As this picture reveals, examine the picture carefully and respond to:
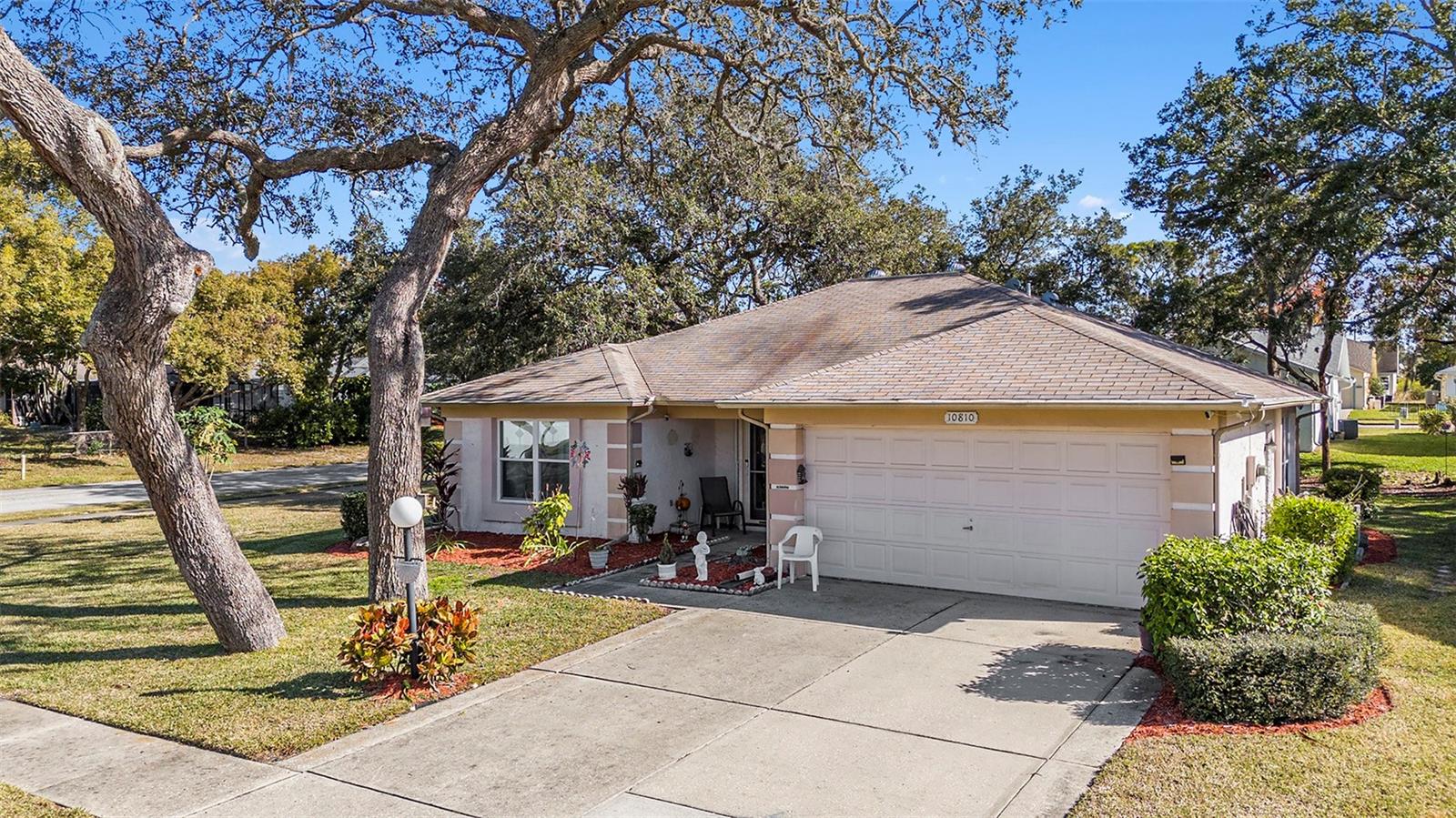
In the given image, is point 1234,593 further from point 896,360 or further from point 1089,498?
point 896,360

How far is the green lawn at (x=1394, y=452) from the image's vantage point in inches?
1081

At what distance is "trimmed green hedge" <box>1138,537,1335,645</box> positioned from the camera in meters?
7.02

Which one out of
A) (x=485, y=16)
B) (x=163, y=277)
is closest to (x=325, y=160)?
(x=485, y=16)

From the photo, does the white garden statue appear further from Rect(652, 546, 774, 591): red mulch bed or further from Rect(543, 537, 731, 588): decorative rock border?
Rect(543, 537, 731, 588): decorative rock border

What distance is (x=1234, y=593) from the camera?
23.2 feet

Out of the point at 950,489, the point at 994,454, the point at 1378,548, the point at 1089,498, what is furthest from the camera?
the point at 1378,548

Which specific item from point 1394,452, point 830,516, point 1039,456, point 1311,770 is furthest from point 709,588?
point 1394,452

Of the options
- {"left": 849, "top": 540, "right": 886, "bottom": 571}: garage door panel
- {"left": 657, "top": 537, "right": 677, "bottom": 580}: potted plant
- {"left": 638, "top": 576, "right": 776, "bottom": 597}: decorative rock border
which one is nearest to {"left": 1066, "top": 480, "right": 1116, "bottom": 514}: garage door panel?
{"left": 849, "top": 540, "right": 886, "bottom": 571}: garage door panel

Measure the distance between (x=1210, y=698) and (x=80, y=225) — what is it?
127 ft

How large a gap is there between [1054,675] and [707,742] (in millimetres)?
3372

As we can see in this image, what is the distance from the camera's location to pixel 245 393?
46.4 metres

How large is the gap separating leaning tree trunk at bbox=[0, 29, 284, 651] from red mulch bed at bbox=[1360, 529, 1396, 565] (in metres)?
15.0

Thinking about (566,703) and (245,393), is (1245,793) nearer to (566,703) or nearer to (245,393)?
(566,703)

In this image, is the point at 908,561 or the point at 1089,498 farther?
the point at 908,561
